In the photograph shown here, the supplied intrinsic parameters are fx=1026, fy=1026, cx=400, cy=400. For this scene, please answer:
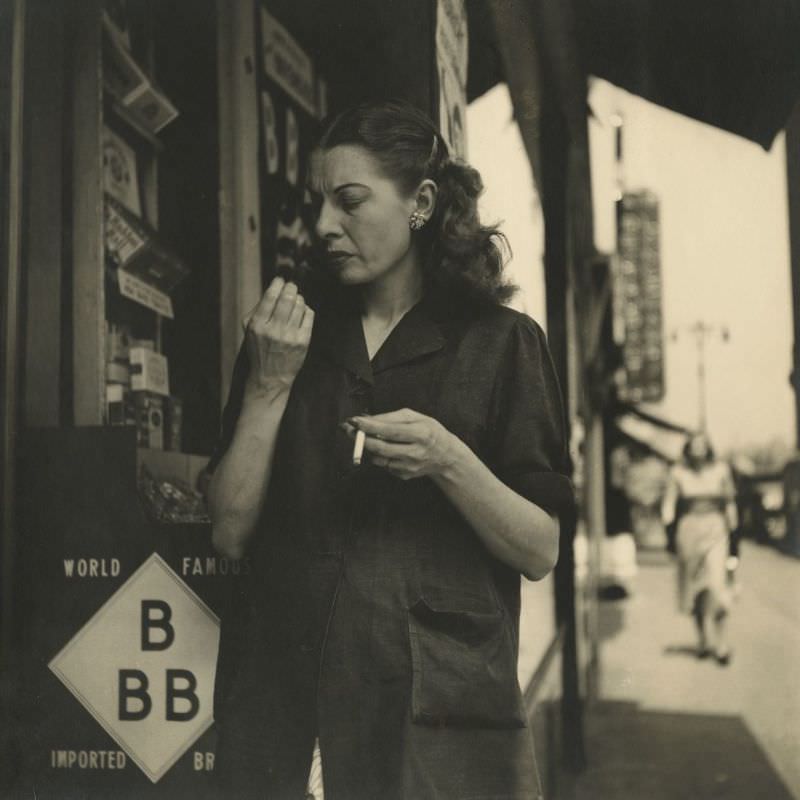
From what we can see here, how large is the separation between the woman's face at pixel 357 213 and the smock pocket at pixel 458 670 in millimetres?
642

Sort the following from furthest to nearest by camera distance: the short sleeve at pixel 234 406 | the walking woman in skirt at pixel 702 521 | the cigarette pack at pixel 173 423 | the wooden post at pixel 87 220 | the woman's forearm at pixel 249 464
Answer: the cigarette pack at pixel 173 423 → the walking woman in skirt at pixel 702 521 → the wooden post at pixel 87 220 → the short sleeve at pixel 234 406 → the woman's forearm at pixel 249 464

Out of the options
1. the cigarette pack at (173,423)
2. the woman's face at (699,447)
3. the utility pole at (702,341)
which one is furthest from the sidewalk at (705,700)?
the cigarette pack at (173,423)

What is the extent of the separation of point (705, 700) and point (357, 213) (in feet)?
6.96

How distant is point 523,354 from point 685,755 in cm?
191

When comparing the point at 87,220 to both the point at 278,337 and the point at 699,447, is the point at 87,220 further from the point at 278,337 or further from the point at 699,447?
the point at 699,447

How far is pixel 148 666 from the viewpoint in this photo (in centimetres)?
254

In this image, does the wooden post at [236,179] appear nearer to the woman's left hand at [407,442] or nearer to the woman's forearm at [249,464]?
the woman's forearm at [249,464]

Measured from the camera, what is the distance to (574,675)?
4.75 metres

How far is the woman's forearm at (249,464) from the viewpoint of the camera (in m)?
A: 1.89

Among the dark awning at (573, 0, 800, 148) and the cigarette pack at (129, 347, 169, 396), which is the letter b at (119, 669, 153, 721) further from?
the dark awning at (573, 0, 800, 148)

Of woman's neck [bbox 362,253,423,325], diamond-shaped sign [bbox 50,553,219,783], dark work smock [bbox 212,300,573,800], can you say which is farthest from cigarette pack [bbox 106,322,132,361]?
woman's neck [bbox 362,253,423,325]

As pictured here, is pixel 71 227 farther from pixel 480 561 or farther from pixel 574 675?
pixel 574 675

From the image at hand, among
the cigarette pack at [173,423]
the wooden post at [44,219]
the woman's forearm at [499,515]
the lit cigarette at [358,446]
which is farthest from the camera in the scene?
the cigarette pack at [173,423]

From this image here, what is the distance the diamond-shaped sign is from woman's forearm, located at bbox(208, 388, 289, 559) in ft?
2.19
